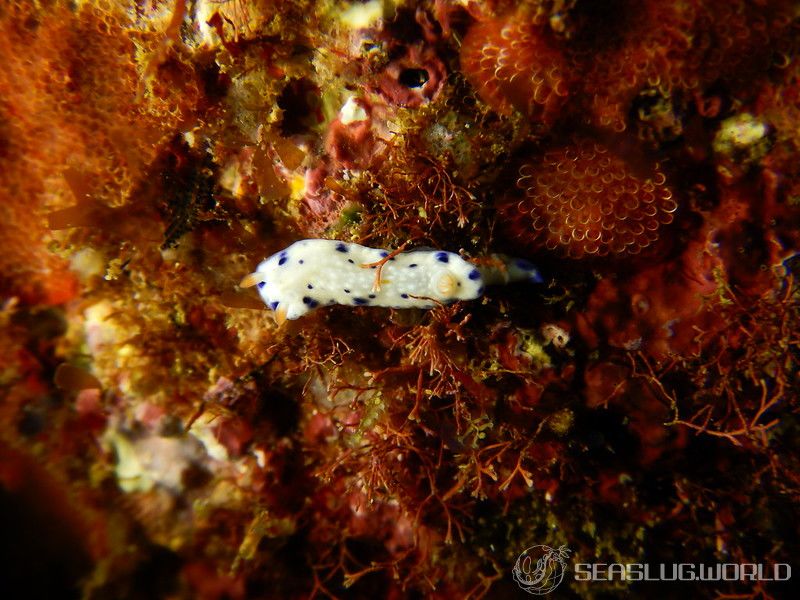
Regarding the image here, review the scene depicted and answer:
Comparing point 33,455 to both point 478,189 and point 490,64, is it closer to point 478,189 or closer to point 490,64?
point 478,189

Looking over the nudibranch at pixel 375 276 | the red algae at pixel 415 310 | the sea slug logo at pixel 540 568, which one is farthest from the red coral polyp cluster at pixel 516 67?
the sea slug logo at pixel 540 568

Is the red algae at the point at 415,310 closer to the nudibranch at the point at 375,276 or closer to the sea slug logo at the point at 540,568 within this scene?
the sea slug logo at the point at 540,568

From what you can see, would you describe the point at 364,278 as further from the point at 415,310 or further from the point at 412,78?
the point at 412,78

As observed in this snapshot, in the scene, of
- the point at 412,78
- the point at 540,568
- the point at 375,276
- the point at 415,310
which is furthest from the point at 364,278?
the point at 540,568

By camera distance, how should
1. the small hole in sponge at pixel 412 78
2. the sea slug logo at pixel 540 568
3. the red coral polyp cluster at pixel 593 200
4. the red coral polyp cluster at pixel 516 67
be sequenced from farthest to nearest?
the sea slug logo at pixel 540 568 < the small hole in sponge at pixel 412 78 < the red coral polyp cluster at pixel 593 200 < the red coral polyp cluster at pixel 516 67

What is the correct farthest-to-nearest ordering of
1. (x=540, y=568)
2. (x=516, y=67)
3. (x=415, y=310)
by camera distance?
(x=540, y=568)
(x=415, y=310)
(x=516, y=67)

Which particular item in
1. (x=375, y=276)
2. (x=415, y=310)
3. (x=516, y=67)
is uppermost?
(x=516, y=67)

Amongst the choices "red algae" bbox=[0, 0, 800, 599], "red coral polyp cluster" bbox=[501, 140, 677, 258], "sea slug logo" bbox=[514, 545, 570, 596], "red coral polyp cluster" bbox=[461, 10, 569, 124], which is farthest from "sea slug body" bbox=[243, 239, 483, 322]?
"sea slug logo" bbox=[514, 545, 570, 596]
